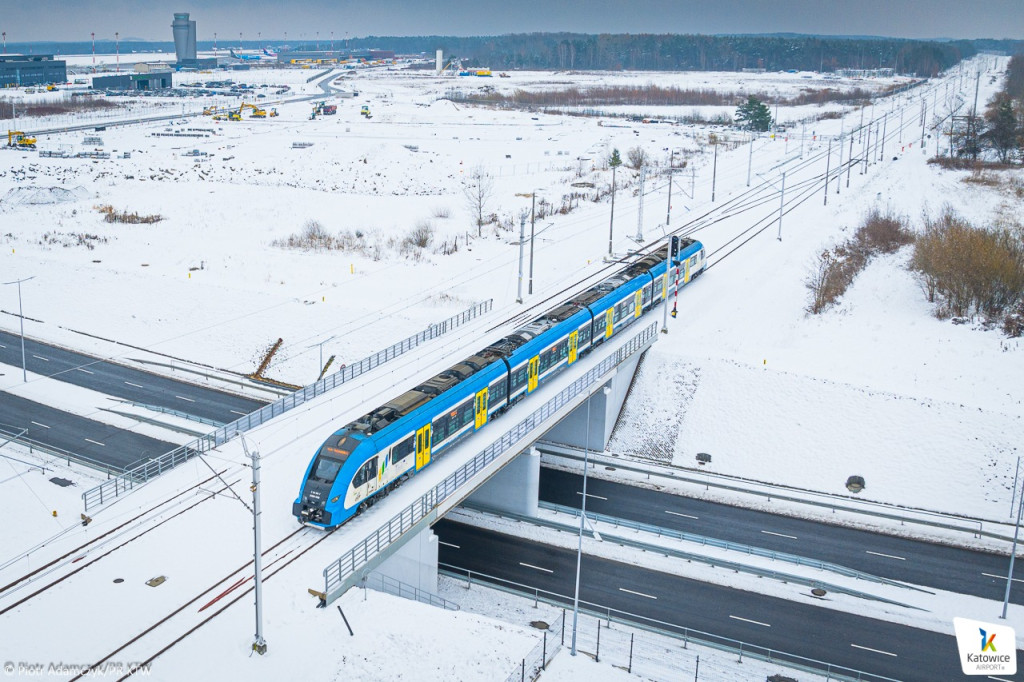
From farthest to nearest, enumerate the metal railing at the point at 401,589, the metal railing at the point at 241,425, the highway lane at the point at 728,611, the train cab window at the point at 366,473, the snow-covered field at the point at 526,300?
the snow-covered field at the point at 526,300, the metal railing at the point at 241,425, the highway lane at the point at 728,611, the train cab window at the point at 366,473, the metal railing at the point at 401,589

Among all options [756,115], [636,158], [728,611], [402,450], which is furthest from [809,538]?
[756,115]

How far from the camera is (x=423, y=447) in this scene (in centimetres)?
3753

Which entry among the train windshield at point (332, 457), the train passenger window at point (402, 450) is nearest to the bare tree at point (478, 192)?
the train passenger window at point (402, 450)

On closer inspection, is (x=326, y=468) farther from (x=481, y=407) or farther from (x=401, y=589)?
(x=481, y=407)

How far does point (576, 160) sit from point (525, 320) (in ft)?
251

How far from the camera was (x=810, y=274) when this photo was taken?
7038 cm

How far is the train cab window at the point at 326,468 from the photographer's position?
107ft

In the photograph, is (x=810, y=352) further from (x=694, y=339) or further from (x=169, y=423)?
(x=169, y=423)

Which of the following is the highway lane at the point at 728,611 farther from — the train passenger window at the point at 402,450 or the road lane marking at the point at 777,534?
the train passenger window at the point at 402,450

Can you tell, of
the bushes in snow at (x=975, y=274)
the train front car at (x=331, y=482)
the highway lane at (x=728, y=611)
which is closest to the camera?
the train front car at (x=331, y=482)

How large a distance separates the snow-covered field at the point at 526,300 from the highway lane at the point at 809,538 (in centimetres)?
459

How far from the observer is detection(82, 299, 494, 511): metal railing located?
37.8m

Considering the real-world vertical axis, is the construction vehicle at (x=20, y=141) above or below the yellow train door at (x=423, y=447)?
above

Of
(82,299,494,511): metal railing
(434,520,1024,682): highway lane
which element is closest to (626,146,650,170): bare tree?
(82,299,494,511): metal railing
